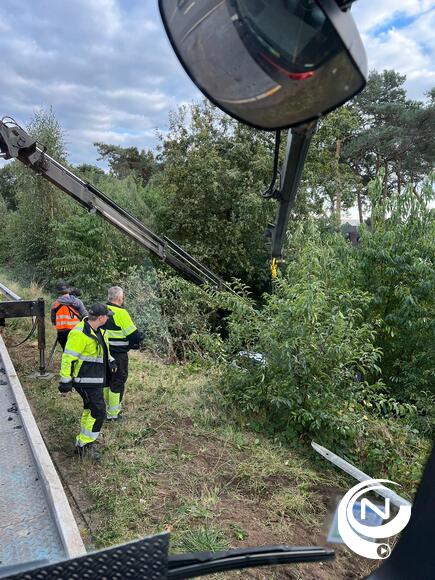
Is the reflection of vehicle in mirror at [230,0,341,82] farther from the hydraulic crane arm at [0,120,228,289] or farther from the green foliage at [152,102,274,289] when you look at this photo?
the green foliage at [152,102,274,289]

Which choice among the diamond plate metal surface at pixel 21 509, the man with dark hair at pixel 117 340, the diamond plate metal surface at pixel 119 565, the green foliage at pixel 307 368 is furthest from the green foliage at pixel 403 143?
the diamond plate metal surface at pixel 119 565

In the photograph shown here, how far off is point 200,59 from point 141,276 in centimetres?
1421

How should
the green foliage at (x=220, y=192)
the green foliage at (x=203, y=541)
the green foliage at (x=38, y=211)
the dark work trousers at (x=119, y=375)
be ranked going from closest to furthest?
1. the green foliage at (x=203, y=541)
2. the dark work trousers at (x=119, y=375)
3. the green foliage at (x=220, y=192)
4. the green foliage at (x=38, y=211)

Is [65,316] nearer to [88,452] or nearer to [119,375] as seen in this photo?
[119,375]

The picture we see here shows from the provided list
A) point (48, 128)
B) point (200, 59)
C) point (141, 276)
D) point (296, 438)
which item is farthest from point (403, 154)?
point (48, 128)

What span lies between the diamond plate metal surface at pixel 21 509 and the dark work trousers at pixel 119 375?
4.22 ft

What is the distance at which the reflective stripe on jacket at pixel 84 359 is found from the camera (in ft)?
15.1

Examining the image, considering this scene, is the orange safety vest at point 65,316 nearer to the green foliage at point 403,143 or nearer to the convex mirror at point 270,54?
the green foliage at point 403,143

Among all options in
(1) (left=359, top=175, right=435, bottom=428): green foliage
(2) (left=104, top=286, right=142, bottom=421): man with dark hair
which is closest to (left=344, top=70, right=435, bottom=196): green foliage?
(1) (left=359, top=175, right=435, bottom=428): green foliage

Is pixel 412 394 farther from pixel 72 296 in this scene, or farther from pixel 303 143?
pixel 303 143

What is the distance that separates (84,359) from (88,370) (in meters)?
0.12

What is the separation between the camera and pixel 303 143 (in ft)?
5.25

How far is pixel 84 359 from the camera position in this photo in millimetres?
4668

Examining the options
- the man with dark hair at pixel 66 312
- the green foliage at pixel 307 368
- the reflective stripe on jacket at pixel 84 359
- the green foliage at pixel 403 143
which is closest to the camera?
the reflective stripe on jacket at pixel 84 359
